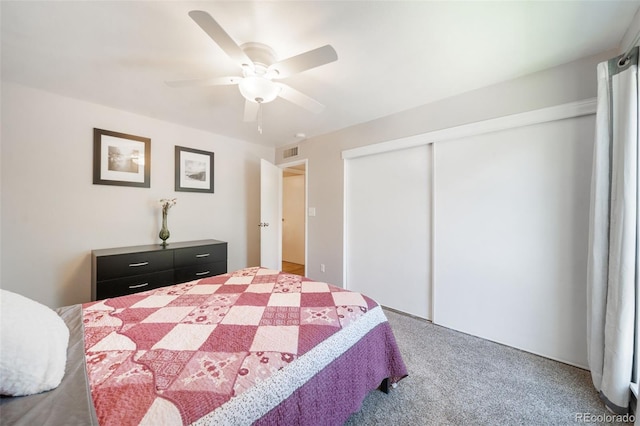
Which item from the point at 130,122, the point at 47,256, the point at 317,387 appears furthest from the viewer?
the point at 130,122

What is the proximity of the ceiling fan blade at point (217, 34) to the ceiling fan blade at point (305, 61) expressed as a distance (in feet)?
0.61

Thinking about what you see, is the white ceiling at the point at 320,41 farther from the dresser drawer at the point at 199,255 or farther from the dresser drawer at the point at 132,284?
the dresser drawer at the point at 132,284

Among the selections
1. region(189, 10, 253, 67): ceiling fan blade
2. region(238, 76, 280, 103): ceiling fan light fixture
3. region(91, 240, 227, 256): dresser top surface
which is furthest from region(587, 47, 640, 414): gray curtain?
region(91, 240, 227, 256): dresser top surface

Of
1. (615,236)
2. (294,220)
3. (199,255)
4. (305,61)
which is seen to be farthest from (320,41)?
(294,220)

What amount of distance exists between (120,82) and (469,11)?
2667 mm

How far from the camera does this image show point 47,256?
7.27ft

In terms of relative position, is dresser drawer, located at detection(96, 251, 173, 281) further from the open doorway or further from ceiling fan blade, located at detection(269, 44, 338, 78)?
the open doorway

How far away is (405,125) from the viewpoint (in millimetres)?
2592

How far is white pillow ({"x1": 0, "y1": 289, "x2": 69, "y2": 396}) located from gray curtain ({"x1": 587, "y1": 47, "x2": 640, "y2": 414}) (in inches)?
102

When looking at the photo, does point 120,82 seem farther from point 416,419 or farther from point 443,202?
point 416,419

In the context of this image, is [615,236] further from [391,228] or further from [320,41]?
[320,41]

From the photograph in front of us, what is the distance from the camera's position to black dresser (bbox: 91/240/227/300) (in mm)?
2148

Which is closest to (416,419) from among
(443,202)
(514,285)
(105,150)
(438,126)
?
(514,285)

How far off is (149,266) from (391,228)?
2.65m
